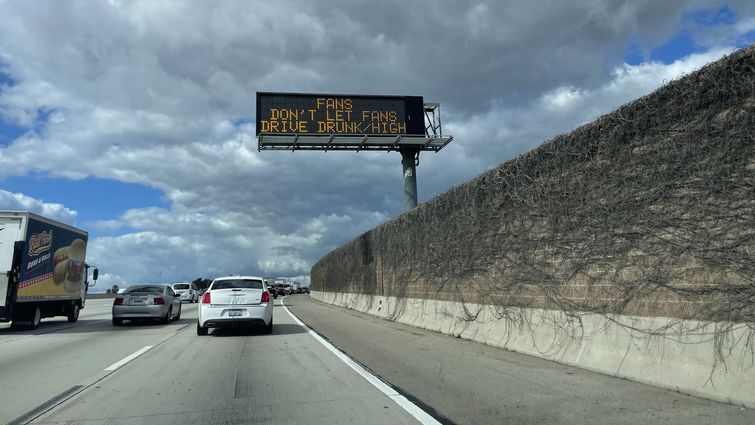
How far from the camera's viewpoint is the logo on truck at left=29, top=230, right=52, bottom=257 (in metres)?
18.2

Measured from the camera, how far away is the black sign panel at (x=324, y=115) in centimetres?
2880

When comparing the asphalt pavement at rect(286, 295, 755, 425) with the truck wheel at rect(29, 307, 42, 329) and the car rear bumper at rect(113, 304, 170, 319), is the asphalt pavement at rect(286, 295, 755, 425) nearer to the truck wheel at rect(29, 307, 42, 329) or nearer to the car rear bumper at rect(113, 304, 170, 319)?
the car rear bumper at rect(113, 304, 170, 319)

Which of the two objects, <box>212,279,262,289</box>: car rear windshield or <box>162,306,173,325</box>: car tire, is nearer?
<box>212,279,262,289</box>: car rear windshield

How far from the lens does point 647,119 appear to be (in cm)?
839

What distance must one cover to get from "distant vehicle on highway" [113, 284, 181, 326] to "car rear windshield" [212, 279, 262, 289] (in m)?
5.64

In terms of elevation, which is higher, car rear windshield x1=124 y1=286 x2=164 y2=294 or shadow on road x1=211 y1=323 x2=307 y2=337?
car rear windshield x1=124 y1=286 x2=164 y2=294

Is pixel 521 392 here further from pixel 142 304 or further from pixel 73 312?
pixel 73 312

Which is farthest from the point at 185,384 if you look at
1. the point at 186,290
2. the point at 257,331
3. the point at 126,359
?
the point at 186,290

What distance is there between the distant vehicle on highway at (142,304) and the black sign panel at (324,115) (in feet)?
32.9

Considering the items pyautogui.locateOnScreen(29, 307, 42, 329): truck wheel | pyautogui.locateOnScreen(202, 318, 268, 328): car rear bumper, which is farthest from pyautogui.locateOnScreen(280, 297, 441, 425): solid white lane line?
pyautogui.locateOnScreen(29, 307, 42, 329): truck wheel

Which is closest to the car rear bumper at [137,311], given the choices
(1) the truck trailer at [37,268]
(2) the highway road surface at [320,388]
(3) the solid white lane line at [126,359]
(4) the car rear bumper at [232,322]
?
(1) the truck trailer at [37,268]

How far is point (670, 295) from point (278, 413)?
210 inches

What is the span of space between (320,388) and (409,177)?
24.1 m

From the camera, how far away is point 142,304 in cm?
2111
